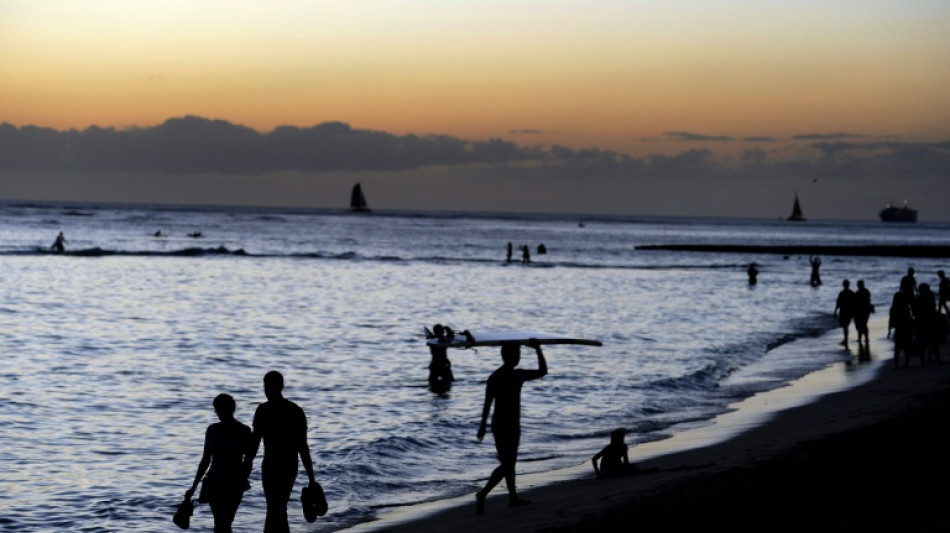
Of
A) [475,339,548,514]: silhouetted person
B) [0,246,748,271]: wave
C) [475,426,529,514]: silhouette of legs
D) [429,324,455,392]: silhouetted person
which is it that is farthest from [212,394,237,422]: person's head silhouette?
[0,246,748,271]: wave

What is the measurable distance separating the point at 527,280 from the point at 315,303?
21.6m

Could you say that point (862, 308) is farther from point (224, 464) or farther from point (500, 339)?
point (224, 464)

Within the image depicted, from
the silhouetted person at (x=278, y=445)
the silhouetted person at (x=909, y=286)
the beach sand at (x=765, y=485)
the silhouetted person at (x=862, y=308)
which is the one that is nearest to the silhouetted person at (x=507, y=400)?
the beach sand at (x=765, y=485)

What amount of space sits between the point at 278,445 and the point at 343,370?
58.0 ft

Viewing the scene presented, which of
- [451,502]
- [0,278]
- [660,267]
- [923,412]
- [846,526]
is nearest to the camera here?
[846,526]

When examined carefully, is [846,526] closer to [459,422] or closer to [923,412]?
[923,412]

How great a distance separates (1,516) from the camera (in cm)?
1273

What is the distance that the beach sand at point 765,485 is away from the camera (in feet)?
34.3

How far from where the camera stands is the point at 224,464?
9.16 m

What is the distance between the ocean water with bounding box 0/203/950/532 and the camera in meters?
15.0

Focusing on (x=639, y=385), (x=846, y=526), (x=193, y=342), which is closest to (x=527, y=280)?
(x=193, y=342)

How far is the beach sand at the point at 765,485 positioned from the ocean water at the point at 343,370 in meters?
1.30

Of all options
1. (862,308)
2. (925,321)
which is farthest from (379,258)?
(925,321)

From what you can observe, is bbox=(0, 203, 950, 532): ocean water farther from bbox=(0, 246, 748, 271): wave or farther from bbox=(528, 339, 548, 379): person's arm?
bbox=(0, 246, 748, 271): wave
